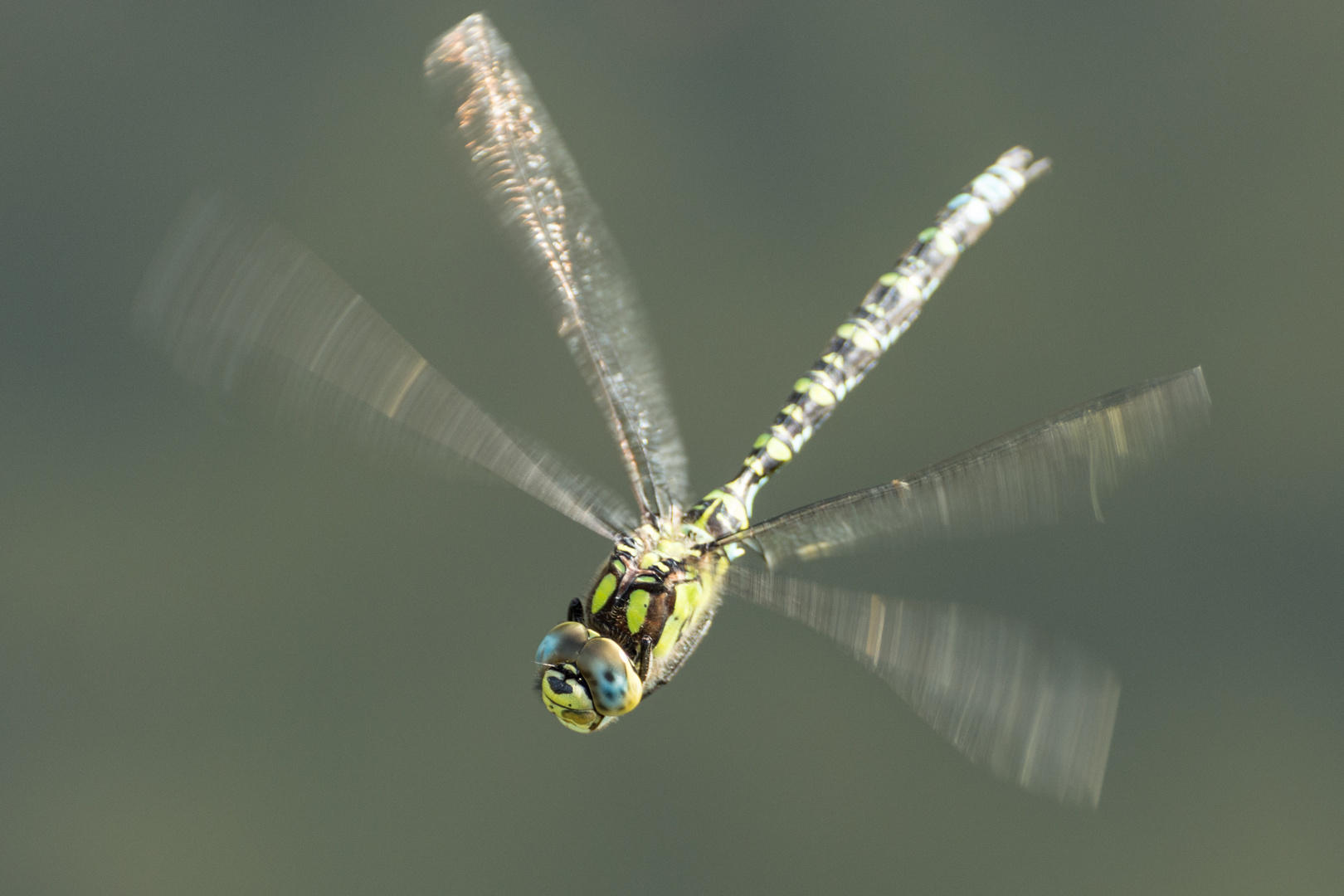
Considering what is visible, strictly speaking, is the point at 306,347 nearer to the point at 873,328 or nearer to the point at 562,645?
the point at 562,645

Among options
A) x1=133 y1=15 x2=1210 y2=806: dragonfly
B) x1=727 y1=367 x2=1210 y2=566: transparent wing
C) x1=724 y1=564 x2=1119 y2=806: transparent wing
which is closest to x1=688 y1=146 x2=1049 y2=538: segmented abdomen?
x1=133 y1=15 x2=1210 y2=806: dragonfly

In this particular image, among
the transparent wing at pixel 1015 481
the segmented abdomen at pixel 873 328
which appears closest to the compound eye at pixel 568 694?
the transparent wing at pixel 1015 481

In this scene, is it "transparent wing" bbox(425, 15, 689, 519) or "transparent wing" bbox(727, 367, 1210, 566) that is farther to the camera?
"transparent wing" bbox(425, 15, 689, 519)

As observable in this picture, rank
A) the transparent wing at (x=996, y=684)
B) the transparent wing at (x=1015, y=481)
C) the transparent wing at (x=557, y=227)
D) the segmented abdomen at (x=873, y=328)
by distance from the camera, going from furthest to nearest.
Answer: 1. the segmented abdomen at (x=873, y=328)
2. the transparent wing at (x=557, y=227)
3. the transparent wing at (x=1015, y=481)
4. the transparent wing at (x=996, y=684)

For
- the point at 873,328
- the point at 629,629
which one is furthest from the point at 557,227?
the point at 629,629

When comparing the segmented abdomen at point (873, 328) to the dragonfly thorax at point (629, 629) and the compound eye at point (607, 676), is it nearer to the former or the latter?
the dragonfly thorax at point (629, 629)

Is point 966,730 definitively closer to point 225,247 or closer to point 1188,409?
point 1188,409

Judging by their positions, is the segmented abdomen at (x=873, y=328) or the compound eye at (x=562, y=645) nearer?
the compound eye at (x=562, y=645)

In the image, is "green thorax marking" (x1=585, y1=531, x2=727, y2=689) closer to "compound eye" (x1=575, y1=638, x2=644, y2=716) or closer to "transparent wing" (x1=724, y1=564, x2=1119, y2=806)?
"compound eye" (x1=575, y1=638, x2=644, y2=716)
